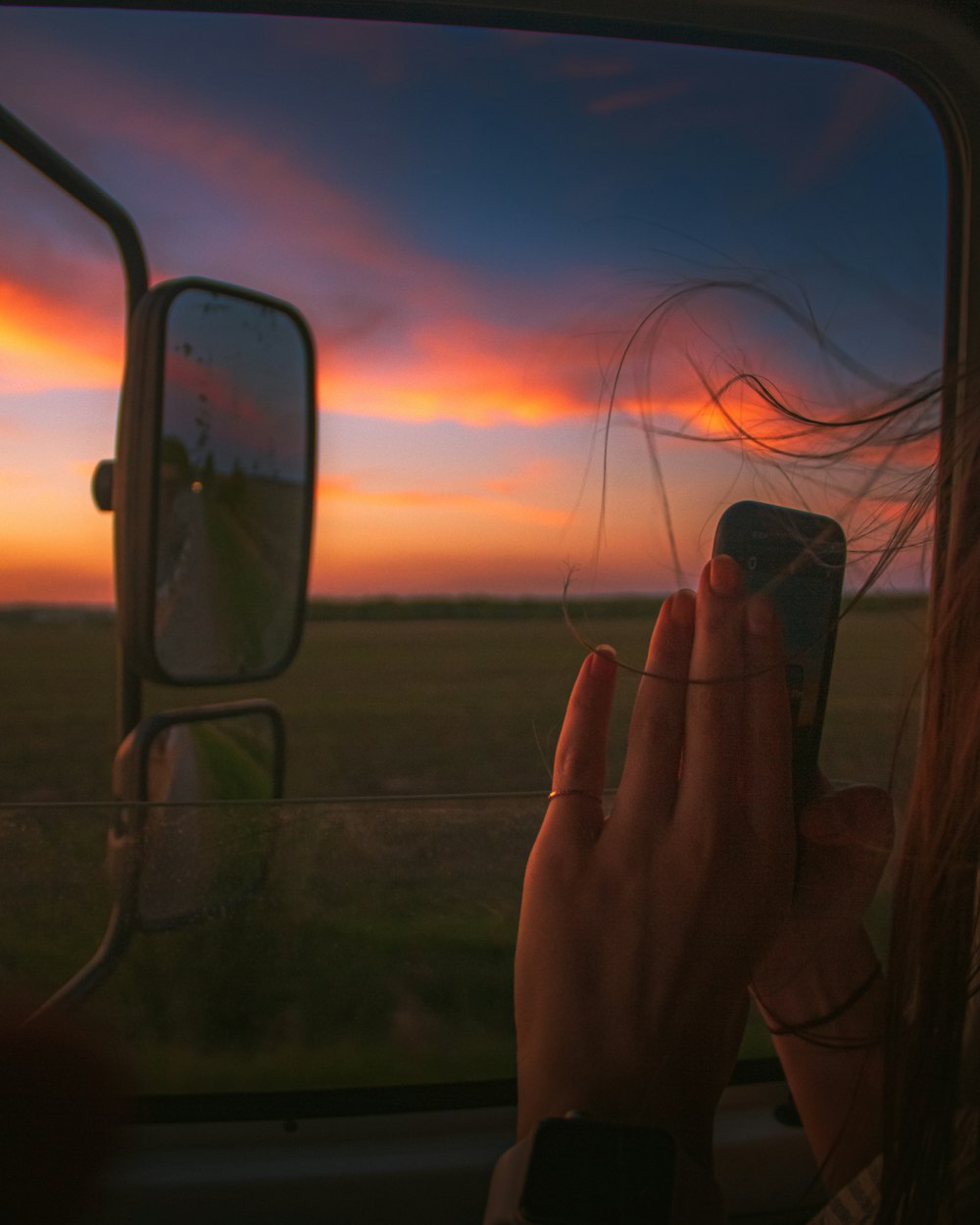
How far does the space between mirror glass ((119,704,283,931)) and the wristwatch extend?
65 cm

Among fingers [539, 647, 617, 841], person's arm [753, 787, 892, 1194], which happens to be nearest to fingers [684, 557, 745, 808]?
fingers [539, 647, 617, 841]

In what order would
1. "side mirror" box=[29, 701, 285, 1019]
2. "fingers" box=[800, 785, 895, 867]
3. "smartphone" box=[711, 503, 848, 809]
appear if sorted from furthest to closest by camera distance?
"side mirror" box=[29, 701, 285, 1019], "fingers" box=[800, 785, 895, 867], "smartphone" box=[711, 503, 848, 809]

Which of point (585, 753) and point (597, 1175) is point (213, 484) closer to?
point (585, 753)

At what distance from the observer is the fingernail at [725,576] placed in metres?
1.28

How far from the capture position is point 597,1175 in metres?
1.20

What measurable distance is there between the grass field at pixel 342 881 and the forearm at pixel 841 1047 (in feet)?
0.83

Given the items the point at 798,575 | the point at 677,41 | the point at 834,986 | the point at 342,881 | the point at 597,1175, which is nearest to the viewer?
the point at 597,1175

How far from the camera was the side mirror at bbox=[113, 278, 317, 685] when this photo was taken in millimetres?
1363

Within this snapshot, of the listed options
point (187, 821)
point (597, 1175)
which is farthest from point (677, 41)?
point (597, 1175)

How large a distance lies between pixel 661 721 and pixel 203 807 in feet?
2.50

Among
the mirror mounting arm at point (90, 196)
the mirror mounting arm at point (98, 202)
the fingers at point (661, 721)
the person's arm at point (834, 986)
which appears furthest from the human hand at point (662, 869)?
the mirror mounting arm at point (90, 196)

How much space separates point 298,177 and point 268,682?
79cm

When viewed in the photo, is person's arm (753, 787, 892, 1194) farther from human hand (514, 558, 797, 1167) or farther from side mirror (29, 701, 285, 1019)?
side mirror (29, 701, 285, 1019)

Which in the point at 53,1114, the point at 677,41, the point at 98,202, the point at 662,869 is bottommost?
the point at 53,1114
